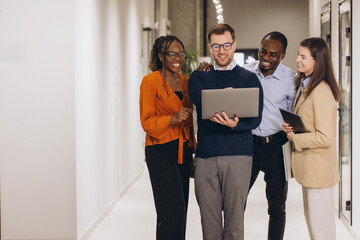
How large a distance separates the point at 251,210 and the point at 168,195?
2717 millimetres

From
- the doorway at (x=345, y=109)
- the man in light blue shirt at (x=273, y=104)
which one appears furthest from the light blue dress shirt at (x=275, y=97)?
the doorway at (x=345, y=109)

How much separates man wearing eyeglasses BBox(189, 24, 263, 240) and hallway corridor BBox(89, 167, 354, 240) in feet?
5.76

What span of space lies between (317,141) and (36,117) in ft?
7.18

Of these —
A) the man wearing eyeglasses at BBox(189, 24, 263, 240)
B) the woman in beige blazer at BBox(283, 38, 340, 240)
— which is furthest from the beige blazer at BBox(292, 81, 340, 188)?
the man wearing eyeglasses at BBox(189, 24, 263, 240)

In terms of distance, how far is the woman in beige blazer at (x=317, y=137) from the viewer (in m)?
3.14

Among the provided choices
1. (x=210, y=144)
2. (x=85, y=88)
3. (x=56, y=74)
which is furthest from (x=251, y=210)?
(x=210, y=144)

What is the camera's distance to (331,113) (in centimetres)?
315

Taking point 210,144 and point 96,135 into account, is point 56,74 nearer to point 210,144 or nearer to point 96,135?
point 96,135

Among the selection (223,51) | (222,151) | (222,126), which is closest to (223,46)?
(223,51)

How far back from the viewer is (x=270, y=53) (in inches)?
141

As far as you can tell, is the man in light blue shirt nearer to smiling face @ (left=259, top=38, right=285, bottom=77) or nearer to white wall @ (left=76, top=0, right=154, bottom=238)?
smiling face @ (left=259, top=38, right=285, bottom=77)

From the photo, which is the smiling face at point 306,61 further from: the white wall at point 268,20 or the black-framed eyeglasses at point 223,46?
the white wall at point 268,20

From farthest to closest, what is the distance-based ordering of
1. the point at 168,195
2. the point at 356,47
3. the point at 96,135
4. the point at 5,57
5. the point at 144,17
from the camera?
1. the point at 144,17
2. the point at 96,135
3. the point at 356,47
4. the point at 5,57
5. the point at 168,195

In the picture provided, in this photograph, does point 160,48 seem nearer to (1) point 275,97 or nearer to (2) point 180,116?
(2) point 180,116
